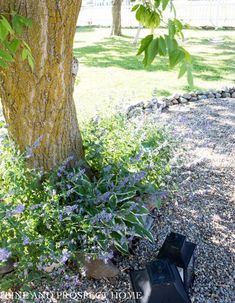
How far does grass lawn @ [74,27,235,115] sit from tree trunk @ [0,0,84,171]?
121cm

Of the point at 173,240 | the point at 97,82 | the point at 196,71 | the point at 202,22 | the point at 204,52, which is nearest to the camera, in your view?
the point at 173,240

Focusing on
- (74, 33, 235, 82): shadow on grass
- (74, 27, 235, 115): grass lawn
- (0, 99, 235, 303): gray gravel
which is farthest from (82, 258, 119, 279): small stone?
(74, 33, 235, 82): shadow on grass

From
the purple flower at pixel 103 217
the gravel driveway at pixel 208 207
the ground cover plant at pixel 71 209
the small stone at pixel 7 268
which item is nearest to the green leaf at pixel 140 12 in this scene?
the ground cover plant at pixel 71 209

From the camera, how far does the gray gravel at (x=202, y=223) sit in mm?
2086

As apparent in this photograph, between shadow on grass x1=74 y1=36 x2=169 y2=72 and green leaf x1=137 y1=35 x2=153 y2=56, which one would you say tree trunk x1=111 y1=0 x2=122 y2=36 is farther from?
green leaf x1=137 y1=35 x2=153 y2=56

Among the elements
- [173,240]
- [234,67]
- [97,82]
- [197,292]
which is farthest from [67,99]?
[234,67]

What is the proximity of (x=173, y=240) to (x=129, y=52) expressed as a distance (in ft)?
28.4

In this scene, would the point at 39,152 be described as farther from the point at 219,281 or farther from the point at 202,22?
the point at 202,22

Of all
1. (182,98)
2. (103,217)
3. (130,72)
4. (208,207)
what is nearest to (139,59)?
(130,72)

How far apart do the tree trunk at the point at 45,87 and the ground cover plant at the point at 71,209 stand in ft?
0.47

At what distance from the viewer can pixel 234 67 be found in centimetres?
784

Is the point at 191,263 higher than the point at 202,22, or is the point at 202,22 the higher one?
the point at 202,22

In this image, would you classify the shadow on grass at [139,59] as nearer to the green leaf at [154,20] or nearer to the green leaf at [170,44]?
the green leaf at [154,20]

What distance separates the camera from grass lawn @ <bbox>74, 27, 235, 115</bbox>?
5.82 m
